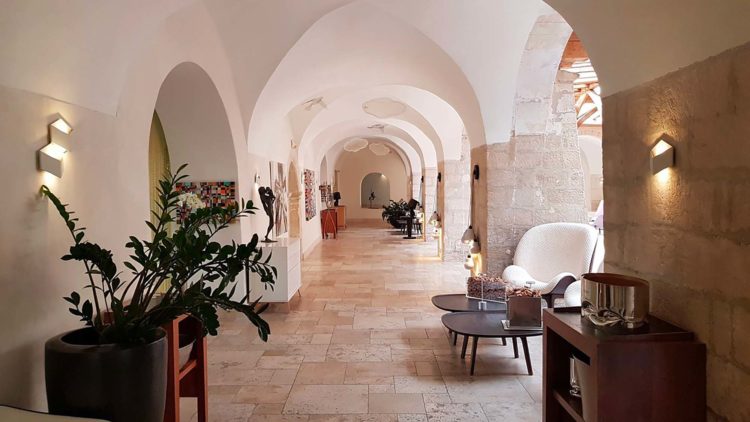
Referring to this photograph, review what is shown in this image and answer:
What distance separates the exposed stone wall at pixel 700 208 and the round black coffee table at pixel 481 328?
4.77 feet

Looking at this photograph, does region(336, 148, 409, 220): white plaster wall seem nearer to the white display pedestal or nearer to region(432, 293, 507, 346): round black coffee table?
the white display pedestal

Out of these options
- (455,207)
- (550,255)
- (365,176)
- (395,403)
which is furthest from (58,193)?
(365,176)

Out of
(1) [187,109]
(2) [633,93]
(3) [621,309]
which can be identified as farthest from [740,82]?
(1) [187,109]

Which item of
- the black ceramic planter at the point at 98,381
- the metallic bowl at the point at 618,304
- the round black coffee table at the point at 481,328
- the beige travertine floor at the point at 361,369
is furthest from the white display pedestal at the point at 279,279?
the metallic bowl at the point at 618,304

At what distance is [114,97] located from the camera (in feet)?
11.3

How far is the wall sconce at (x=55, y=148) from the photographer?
8.69ft

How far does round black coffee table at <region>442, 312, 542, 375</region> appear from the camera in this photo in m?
4.02

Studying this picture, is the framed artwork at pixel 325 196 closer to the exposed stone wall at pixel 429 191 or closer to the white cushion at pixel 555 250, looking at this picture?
the exposed stone wall at pixel 429 191

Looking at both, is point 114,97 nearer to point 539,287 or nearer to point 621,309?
point 621,309

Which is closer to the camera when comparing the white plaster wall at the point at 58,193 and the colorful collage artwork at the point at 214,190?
the white plaster wall at the point at 58,193

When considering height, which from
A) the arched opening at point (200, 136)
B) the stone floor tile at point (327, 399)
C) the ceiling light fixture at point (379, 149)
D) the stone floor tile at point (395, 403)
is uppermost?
the ceiling light fixture at point (379, 149)

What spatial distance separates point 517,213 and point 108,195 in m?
4.43

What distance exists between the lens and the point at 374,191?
24.3 meters

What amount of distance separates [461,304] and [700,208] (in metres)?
3.10
